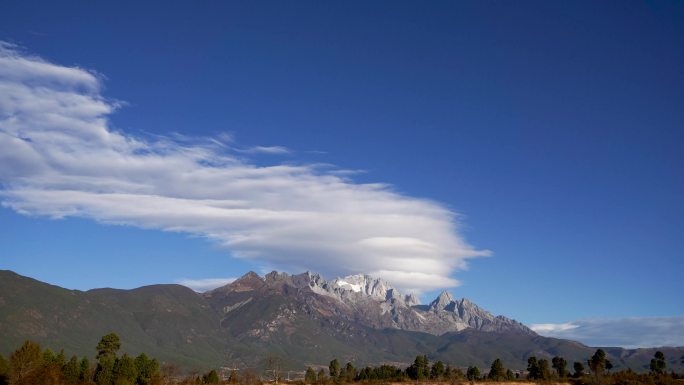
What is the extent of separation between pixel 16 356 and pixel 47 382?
13.4 metres

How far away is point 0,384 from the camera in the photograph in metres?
170

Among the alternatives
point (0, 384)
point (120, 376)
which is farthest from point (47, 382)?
point (120, 376)

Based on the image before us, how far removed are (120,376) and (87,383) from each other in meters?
9.87

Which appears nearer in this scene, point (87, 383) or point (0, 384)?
point (0, 384)

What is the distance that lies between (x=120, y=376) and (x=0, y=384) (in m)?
36.4

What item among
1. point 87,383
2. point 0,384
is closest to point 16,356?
point 0,384

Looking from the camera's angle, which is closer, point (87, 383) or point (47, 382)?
point (47, 382)

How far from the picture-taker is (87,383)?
19375 centimetres

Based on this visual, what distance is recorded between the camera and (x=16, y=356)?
175 meters

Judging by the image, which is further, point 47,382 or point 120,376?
point 120,376

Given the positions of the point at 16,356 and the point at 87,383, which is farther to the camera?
the point at 87,383

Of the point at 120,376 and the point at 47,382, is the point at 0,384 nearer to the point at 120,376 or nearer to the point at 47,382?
the point at 47,382

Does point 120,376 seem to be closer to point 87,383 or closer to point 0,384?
point 87,383

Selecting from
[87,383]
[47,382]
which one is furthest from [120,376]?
[47,382]
